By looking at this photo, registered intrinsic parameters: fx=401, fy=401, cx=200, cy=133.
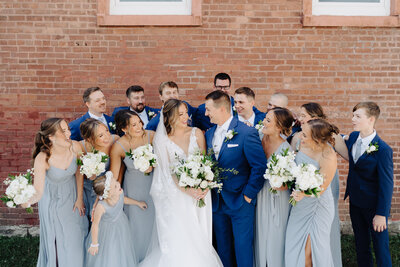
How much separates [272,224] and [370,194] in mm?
1241

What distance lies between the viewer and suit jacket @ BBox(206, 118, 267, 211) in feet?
14.5

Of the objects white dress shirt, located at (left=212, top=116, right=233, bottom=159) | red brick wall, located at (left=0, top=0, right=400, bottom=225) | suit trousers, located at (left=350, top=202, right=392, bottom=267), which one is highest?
red brick wall, located at (left=0, top=0, right=400, bottom=225)

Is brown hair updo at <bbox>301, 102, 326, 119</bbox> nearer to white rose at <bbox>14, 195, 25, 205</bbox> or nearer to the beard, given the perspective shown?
the beard

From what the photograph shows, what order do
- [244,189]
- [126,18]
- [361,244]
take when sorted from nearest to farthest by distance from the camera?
[244,189] < [361,244] < [126,18]

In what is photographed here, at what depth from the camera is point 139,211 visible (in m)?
4.94

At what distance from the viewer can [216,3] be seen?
671cm

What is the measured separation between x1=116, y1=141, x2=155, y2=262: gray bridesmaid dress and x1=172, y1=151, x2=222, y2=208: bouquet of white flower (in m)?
0.69

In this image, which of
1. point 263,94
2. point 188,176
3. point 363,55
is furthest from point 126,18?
point 363,55

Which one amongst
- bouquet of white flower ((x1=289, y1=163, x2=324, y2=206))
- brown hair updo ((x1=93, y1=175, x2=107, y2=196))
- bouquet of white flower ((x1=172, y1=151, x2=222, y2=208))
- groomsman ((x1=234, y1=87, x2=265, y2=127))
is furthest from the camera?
groomsman ((x1=234, y1=87, x2=265, y2=127))

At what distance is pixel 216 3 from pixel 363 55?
266 cm

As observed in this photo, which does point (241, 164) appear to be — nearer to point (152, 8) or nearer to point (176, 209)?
point (176, 209)

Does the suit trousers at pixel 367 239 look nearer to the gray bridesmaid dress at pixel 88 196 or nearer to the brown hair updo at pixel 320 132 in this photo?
the brown hair updo at pixel 320 132

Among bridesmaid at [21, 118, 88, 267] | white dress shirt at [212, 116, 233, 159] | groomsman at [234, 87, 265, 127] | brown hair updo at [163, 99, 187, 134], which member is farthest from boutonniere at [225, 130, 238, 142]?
bridesmaid at [21, 118, 88, 267]

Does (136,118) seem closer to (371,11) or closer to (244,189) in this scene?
(244,189)
